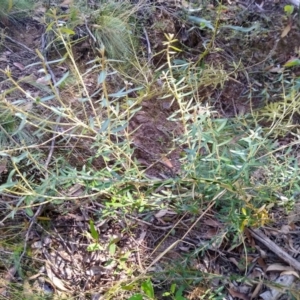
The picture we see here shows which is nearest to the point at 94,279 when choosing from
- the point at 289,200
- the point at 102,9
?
the point at 289,200

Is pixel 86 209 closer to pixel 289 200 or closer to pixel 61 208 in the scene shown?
pixel 61 208

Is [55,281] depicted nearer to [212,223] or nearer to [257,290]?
[212,223]

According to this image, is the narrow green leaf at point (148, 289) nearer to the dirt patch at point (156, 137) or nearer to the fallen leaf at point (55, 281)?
the fallen leaf at point (55, 281)

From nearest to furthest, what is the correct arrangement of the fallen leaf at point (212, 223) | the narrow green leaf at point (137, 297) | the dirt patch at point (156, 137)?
the narrow green leaf at point (137, 297), the fallen leaf at point (212, 223), the dirt patch at point (156, 137)

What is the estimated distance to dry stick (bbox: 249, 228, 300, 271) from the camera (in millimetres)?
1660

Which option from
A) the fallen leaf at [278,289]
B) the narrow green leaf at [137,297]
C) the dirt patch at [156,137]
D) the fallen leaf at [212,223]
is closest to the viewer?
the narrow green leaf at [137,297]

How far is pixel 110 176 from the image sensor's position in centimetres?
145

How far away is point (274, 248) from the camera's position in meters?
1.70

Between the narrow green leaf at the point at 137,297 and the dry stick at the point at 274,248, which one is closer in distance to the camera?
the narrow green leaf at the point at 137,297

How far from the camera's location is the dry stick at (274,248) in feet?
5.45

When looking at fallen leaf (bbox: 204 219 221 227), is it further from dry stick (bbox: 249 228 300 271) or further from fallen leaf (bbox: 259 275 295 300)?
fallen leaf (bbox: 259 275 295 300)

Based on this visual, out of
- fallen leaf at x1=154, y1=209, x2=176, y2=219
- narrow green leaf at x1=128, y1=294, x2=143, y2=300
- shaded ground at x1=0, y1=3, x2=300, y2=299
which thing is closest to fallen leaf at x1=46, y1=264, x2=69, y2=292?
shaded ground at x1=0, y1=3, x2=300, y2=299

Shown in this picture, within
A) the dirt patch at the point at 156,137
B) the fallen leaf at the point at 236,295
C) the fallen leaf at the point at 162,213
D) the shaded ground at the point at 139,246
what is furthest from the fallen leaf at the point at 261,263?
the dirt patch at the point at 156,137

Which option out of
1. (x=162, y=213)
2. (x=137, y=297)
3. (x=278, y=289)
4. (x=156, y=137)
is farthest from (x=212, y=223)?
(x=156, y=137)
